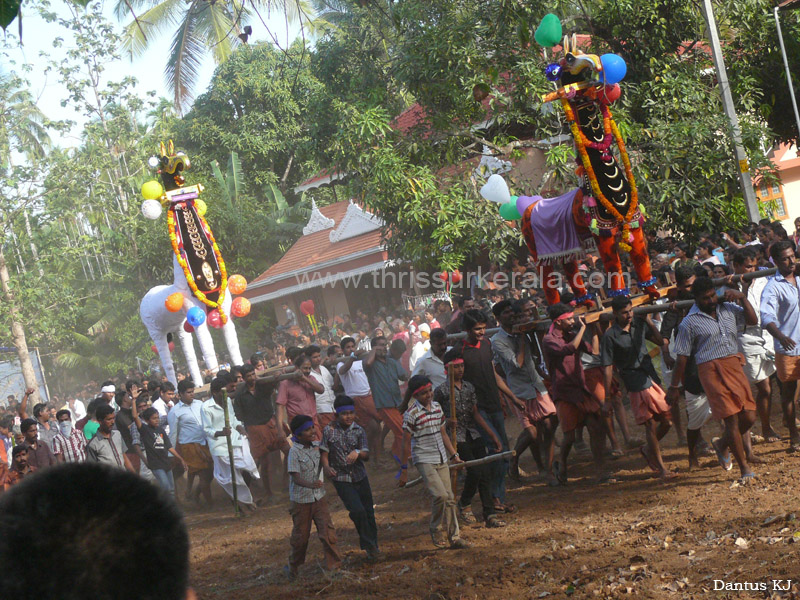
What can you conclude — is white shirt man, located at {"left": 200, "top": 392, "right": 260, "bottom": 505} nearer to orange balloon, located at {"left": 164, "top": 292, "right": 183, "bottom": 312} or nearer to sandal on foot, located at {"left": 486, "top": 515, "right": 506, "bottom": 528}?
orange balloon, located at {"left": 164, "top": 292, "right": 183, "bottom": 312}

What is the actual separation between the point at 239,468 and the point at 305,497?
164 inches

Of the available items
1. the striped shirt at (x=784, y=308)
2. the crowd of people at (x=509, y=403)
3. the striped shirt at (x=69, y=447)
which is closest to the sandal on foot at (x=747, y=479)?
the crowd of people at (x=509, y=403)

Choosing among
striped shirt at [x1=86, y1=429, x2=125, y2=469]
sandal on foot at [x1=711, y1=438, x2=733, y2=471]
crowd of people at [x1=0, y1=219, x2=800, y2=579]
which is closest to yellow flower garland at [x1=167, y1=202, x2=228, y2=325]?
crowd of people at [x1=0, y1=219, x2=800, y2=579]

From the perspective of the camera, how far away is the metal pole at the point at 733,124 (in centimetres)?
1298

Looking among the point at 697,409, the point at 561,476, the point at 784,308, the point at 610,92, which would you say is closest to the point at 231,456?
the point at 561,476

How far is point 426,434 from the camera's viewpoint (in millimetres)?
6914

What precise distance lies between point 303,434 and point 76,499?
560cm

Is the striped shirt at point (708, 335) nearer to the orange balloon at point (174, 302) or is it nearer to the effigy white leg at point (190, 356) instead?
the orange balloon at point (174, 302)

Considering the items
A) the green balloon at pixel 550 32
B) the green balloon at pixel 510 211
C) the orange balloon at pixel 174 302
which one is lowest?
the green balloon at pixel 510 211

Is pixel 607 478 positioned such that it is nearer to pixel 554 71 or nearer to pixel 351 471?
pixel 351 471

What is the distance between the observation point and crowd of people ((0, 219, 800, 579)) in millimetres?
6914

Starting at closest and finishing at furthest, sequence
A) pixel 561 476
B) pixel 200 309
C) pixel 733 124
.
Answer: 1. pixel 561 476
2. pixel 733 124
3. pixel 200 309

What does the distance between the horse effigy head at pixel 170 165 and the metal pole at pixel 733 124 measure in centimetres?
836

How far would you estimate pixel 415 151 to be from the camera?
45.1 feet
